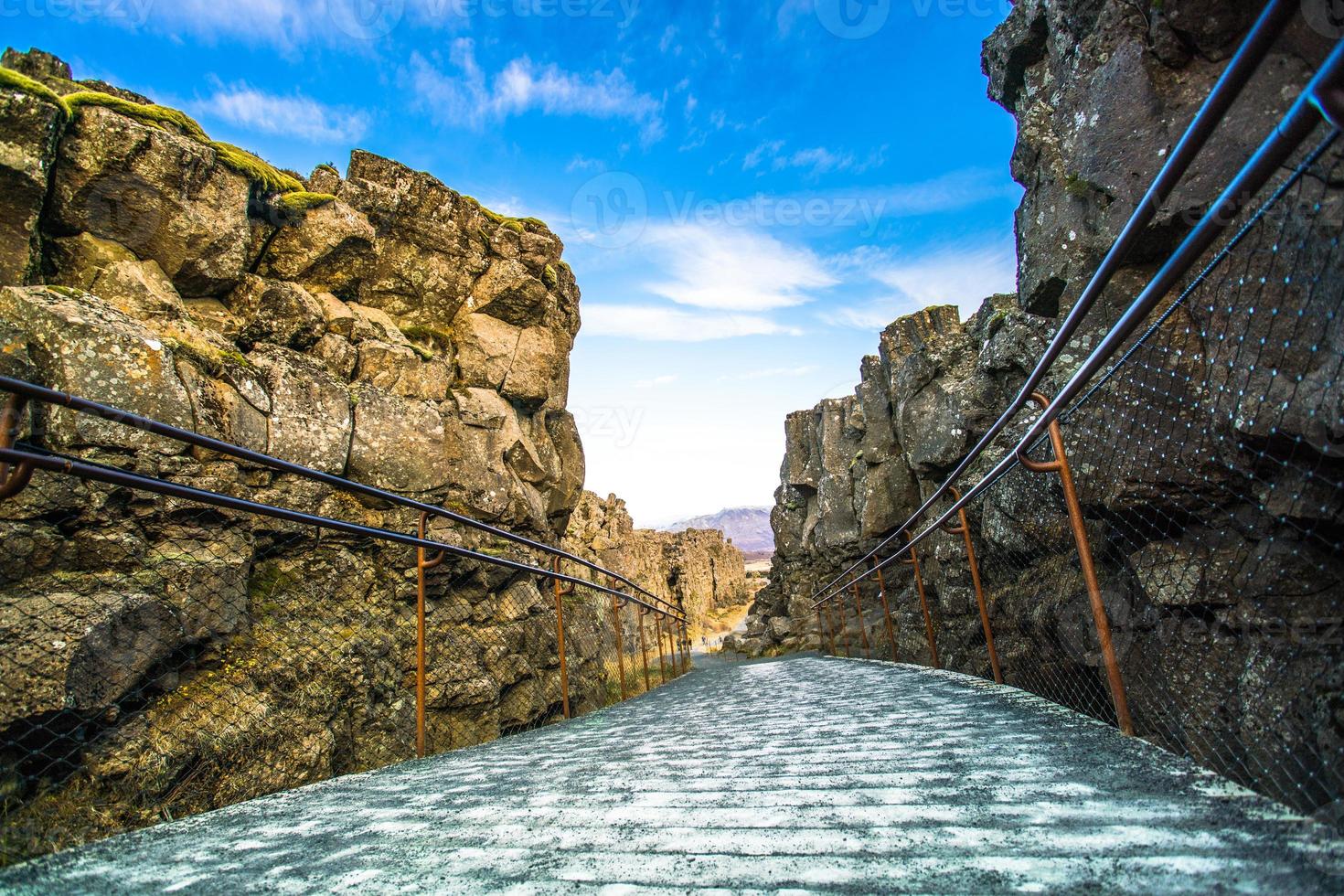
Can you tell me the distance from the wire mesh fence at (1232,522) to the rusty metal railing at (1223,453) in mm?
15

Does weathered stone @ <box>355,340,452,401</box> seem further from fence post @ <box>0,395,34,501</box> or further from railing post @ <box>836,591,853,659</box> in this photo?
railing post @ <box>836,591,853,659</box>

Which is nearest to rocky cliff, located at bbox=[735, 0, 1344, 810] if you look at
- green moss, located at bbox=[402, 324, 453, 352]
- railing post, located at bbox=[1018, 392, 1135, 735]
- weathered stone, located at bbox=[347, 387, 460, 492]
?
railing post, located at bbox=[1018, 392, 1135, 735]

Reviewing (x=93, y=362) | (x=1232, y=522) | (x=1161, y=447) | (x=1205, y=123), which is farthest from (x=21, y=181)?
(x=1232, y=522)

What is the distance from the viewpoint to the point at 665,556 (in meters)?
32.8

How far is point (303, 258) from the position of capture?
9516 millimetres

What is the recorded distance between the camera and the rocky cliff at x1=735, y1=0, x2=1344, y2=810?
8.98 ft

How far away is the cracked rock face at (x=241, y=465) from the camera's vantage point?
14.8 feet

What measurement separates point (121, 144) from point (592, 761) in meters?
9.90

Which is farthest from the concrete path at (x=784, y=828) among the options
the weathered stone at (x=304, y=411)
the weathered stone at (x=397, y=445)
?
the weathered stone at (x=397, y=445)

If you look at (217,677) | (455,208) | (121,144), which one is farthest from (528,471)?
(121,144)

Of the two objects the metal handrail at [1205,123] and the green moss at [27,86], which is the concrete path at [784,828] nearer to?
the metal handrail at [1205,123]

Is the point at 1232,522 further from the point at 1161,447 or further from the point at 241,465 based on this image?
the point at 241,465

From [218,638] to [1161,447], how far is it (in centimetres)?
779

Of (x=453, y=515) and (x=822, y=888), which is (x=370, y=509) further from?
(x=822, y=888)
